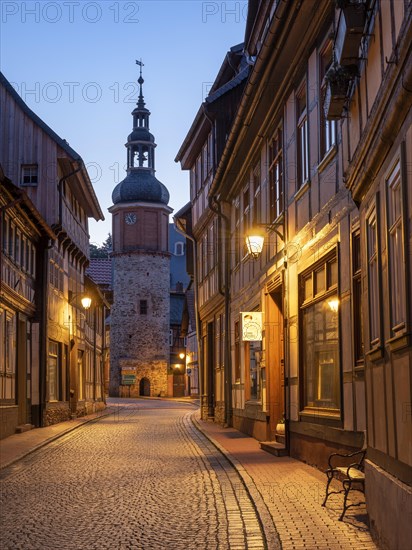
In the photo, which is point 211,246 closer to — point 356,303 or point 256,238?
point 256,238

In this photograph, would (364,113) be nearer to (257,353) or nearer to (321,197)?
(321,197)

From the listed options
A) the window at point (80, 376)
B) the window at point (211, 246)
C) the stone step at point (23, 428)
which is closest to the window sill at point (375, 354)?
the stone step at point (23, 428)

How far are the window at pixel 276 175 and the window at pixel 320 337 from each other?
281cm

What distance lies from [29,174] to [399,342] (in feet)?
81.9

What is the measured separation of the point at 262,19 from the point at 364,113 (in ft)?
39.5

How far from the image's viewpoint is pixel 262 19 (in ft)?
68.3

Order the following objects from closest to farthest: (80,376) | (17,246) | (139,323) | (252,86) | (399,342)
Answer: (399,342) → (252,86) → (17,246) → (80,376) → (139,323)

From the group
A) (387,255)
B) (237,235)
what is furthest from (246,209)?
(387,255)

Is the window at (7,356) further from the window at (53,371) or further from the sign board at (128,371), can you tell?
the sign board at (128,371)

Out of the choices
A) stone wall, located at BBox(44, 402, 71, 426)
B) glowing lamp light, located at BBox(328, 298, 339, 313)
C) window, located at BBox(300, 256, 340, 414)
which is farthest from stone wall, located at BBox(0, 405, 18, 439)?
glowing lamp light, located at BBox(328, 298, 339, 313)

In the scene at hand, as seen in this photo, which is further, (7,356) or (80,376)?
(80,376)

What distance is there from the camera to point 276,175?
18.4 meters

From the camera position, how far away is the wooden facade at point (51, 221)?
28.8 meters

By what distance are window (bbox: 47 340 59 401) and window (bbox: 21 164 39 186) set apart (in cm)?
501
